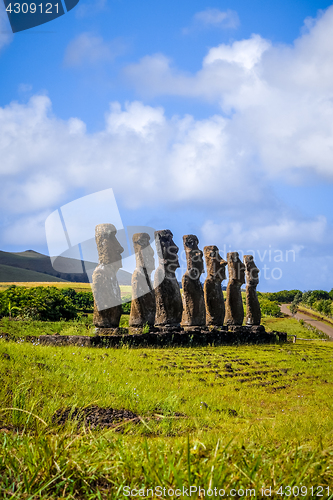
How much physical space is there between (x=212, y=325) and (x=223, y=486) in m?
14.4

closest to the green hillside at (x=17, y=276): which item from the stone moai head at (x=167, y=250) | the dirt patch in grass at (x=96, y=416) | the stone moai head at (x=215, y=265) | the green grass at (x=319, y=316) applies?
the green grass at (x=319, y=316)

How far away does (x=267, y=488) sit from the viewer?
209 cm

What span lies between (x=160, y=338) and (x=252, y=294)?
8944 mm

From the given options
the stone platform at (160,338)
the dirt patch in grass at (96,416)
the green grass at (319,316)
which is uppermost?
the dirt patch in grass at (96,416)

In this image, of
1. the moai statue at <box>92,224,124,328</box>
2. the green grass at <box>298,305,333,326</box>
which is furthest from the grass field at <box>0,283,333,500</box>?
the green grass at <box>298,305,333,326</box>

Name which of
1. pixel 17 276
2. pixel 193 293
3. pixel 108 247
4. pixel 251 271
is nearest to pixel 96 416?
pixel 108 247

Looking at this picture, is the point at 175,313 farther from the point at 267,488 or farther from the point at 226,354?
the point at 267,488

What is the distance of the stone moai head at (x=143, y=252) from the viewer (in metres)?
12.8

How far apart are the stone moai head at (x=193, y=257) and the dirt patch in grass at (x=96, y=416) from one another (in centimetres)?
1081

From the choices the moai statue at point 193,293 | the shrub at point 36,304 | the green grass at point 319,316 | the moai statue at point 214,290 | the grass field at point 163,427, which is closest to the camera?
the grass field at point 163,427

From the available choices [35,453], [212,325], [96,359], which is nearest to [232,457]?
[35,453]

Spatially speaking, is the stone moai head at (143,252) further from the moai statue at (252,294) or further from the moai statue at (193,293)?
the moai statue at (252,294)

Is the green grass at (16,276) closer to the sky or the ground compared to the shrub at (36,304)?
closer to the sky

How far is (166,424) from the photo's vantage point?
154 inches
